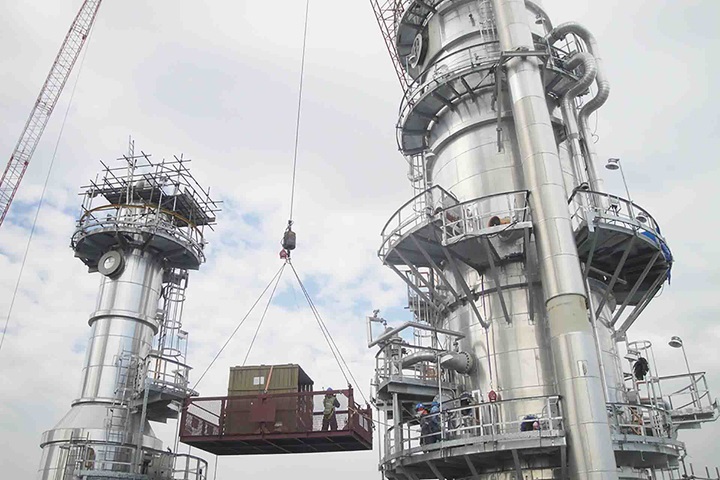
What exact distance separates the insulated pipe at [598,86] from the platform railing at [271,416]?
52.9 feet

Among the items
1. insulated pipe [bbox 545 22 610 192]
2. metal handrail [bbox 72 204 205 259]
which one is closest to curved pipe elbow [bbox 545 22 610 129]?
insulated pipe [bbox 545 22 610 192]

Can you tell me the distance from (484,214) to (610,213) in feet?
16.7

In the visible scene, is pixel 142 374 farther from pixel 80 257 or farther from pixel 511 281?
pixel 511 281

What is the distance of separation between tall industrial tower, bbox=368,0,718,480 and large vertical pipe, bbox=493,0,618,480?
0.06 meters

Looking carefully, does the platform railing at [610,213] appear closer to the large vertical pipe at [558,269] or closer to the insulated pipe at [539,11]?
the large vertical pipe at [558,269]

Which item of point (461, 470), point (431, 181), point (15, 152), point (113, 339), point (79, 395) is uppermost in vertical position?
point (15, 152)

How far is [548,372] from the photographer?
23.4 metres

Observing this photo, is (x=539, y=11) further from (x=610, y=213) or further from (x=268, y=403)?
(x=268, y=403)

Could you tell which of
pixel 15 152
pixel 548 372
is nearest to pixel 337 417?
pixel 548 372

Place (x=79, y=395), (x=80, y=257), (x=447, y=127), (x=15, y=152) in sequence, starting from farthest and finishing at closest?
(x=15, y=152) → (x=80, y=257) → (x=79, y=395) → (x=447, y=127)

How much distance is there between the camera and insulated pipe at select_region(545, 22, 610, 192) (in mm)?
29156

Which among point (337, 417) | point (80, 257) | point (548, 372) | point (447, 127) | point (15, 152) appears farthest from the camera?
point (15, 152)

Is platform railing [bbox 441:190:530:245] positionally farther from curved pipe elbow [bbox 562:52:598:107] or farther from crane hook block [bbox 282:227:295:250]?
crane hook block [bbox 282:227:295:250]

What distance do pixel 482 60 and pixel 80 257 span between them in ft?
97.9
